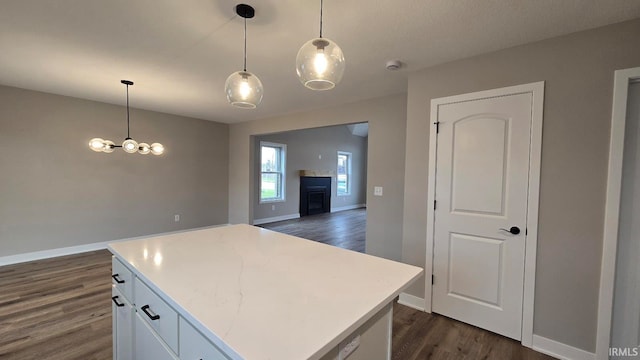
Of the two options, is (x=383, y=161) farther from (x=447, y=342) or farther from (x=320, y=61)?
(x=320, y=61)

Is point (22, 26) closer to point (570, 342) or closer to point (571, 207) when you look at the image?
point (571, 207)

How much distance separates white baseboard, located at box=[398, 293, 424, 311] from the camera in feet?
9.17

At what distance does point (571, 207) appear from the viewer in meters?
2.04

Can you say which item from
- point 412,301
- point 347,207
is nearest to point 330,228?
point 347,207

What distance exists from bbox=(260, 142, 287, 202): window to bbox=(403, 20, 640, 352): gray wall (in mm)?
5705

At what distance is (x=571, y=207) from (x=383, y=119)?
2.31 meters

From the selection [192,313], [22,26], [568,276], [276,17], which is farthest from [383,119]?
[22,26]

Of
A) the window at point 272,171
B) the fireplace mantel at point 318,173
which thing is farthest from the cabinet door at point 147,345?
the fireplace mantel at point 318,173

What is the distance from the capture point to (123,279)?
5.01 ft

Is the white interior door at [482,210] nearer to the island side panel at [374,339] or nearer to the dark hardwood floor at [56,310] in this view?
the island side panel at [374,339]

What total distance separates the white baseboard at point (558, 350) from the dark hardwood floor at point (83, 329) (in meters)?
0.08

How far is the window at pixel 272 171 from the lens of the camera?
7.12 meters

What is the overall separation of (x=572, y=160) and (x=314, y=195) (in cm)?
678

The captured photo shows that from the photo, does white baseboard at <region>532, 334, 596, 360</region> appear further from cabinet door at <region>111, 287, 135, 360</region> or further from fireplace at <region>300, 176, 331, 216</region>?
fireplace at <region>300, 176, 331, 216</region>
